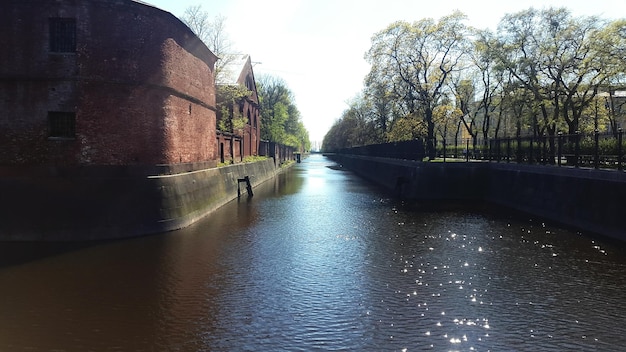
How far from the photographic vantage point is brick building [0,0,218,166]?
16094 mm

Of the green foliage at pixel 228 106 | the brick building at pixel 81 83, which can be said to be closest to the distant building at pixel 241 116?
the green foliage at pixel 228 106

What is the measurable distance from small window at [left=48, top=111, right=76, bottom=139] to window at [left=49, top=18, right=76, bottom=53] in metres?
2.61

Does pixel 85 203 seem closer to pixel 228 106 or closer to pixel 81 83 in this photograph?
pixel 81 83

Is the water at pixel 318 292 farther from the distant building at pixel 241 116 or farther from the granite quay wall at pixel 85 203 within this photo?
the distant building at pixel 241 116

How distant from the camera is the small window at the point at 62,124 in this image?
16328mm

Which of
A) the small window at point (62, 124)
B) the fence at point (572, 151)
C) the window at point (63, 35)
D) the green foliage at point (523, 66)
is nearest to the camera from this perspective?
the small window at point (62, 124)

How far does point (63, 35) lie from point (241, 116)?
109 feet

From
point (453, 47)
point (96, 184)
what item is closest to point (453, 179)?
point (453, 47)

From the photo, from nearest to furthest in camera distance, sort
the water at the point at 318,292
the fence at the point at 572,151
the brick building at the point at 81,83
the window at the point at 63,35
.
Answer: the water at the point at 318,292, the brick building at the point at 81,83, the window at the point at 63,35, the fence at the point at 572,151

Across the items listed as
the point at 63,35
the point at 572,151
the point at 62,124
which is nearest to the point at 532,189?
the point at 572,151

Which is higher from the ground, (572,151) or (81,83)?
(81,83)

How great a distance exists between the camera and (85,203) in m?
15.9

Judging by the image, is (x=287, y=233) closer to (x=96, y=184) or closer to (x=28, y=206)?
(x=96, y=184)

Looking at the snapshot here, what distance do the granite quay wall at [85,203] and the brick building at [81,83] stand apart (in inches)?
22.5
